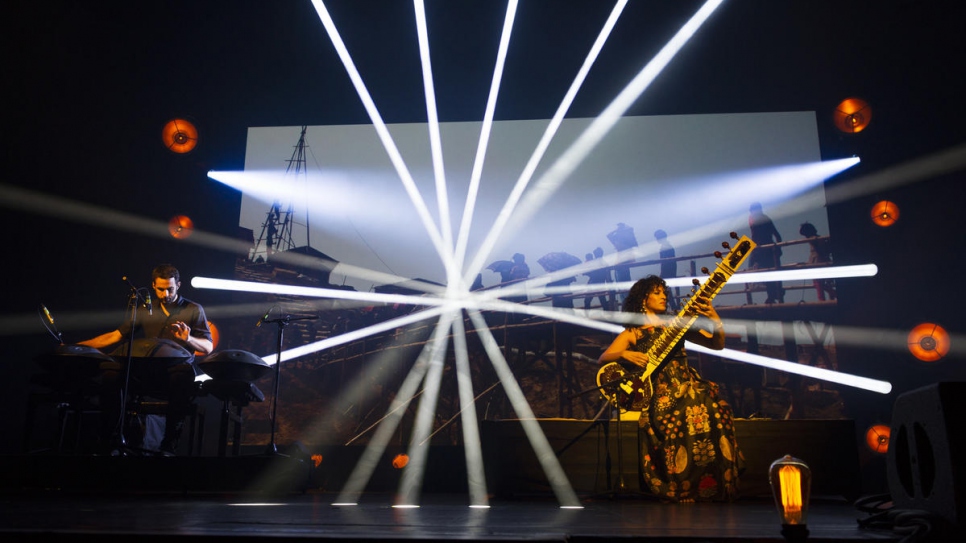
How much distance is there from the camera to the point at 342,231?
19.2 feet

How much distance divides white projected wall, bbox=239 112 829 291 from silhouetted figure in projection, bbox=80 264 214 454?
1.45 metres

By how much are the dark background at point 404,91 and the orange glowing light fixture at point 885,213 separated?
61mm

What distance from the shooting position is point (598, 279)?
5590 mm

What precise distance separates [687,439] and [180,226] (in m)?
4.09

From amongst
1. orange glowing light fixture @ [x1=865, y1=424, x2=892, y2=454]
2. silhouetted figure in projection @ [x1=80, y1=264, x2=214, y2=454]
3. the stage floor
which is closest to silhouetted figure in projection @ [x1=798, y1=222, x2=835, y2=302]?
orange glowing light fixture @ [x1=865, y1=424, x2=892, y2=454]

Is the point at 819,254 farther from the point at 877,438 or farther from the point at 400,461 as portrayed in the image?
the point at 400,461

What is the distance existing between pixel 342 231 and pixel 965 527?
489cm

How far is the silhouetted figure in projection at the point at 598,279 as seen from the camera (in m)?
5.57

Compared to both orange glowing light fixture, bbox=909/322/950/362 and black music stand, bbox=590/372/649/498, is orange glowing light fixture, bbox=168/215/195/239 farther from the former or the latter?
orange glowing light fixture, bbox=909/322/950/362

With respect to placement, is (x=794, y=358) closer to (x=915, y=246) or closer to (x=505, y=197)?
(x=915, y=246)

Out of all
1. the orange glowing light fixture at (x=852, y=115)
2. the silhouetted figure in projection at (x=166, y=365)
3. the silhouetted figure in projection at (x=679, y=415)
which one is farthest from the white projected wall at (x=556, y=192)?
the silhouetted figure in projection at (x=679, y=415)

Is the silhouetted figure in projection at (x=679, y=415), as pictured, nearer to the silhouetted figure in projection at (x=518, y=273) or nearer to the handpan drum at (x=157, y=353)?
the silhouetted figure in projection at (x=518, y=273)

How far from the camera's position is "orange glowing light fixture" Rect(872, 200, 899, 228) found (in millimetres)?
5266

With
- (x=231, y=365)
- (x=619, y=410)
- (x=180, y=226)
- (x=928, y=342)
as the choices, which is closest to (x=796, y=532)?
(x=619, y=410)
